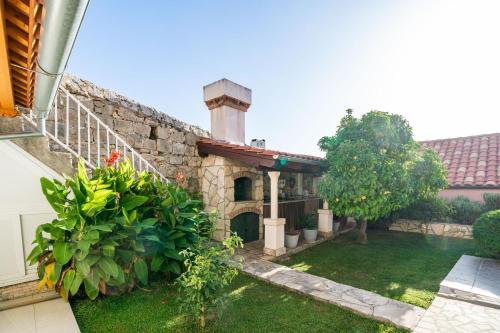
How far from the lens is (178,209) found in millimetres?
4727

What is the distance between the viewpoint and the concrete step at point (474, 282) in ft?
13.8

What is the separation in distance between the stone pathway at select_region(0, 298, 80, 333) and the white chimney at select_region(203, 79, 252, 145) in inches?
242

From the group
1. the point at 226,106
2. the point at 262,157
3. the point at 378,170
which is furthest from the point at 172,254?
the point at 378,170

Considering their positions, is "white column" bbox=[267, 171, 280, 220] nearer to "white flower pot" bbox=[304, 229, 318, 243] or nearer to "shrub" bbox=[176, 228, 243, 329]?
"white flower pot" bbox=[304, 229, 318, 243]

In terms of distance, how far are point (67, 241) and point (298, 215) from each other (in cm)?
767

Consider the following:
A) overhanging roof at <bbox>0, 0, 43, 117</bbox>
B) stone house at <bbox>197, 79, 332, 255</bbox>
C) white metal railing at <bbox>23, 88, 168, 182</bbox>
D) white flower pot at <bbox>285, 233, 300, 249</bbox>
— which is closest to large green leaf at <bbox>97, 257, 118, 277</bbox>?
white metal railing at <bbox>23, 88, 168, 182</bbox>

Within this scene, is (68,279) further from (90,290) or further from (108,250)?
(108,250)

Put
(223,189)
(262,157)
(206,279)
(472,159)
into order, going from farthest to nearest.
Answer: (472,159) < (223,189) < (262,157) < (206,279)

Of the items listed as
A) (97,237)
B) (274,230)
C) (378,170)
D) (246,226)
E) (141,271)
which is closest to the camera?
(97,237)

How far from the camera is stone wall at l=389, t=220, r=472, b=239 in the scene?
8539 millimetres

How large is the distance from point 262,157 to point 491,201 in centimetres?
900

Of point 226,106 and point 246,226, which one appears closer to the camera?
point 246,226

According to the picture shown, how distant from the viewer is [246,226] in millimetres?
7836

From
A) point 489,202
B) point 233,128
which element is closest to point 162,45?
point 233,128
